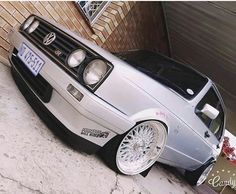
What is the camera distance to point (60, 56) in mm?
2729

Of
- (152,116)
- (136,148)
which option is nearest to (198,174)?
(136,148)

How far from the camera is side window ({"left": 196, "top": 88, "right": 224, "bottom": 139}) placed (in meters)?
3.60

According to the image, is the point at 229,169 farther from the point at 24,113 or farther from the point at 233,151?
the point at 24,113

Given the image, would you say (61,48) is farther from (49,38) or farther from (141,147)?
(141,147)

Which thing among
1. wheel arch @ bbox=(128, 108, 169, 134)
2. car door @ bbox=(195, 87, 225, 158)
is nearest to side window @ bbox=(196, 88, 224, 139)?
car door @ bbox=(195, 87, 225, 158)

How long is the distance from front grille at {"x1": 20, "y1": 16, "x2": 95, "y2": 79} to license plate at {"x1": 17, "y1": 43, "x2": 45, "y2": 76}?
0.25ft

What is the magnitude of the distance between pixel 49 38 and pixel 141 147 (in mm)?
1209

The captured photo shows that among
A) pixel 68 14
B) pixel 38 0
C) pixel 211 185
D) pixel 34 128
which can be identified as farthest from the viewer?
pixel 211 185

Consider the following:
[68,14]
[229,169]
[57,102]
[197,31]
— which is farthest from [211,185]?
[57,102]

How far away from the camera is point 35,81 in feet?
9.34

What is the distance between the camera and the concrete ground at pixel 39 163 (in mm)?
2256

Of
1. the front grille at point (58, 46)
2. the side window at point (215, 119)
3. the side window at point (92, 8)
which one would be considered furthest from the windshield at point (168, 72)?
the side window at point (92, 8)

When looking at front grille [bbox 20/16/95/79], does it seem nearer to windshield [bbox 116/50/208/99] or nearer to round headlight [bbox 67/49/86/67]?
round headlight [bbox 67/49/86/67]

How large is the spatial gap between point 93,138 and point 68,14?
2.87 m
